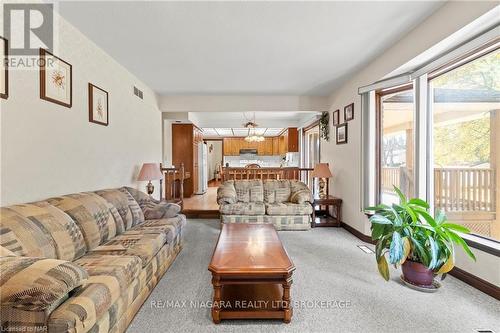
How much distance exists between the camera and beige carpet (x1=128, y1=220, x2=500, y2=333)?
1.70 metres

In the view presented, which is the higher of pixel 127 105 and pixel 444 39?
pixel 444 39

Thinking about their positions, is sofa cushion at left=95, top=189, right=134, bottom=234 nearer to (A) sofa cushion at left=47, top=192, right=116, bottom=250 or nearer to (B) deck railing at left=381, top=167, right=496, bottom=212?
(A) sofa cushion at left=47, top=192, right=116, bottom=250

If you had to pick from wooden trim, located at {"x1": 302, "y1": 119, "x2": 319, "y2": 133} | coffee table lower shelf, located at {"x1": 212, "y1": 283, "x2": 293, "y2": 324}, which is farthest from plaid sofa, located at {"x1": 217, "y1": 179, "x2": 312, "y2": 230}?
wooden trim, located at {"x1": 302, "y1": 119, "x2": 319, "y2": 133}

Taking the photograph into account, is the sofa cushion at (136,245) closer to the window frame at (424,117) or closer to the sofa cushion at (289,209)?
the sofa cushion at (289,209)

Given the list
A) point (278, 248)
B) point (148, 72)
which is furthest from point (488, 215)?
point (148, 72)

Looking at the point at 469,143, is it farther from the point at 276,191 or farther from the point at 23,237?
the point at 23,237

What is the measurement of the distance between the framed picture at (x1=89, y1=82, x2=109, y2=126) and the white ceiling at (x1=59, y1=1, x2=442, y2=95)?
560 millimetres

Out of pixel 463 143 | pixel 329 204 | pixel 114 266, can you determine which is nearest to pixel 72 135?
pixel 114 266

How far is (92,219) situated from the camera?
2.11 meters

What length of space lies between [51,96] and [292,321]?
2.89 m

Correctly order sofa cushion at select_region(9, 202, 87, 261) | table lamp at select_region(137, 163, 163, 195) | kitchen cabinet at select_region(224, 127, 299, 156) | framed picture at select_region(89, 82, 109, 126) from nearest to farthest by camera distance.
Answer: sofa cushion at select_region(9, 202, 87, 261)
framed picture at select_region(89, 82, 109, 126)
table lamp at select_region(137, 163, 163, 195)
kitchen cabinet at select_region(224, 127, 299, 156)

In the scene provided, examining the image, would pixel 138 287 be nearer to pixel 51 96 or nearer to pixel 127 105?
pixel 51 96

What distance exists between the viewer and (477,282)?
2.16 metres

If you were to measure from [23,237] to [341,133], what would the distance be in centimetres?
447
